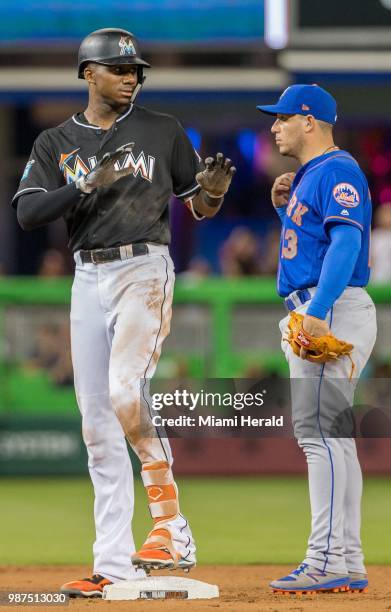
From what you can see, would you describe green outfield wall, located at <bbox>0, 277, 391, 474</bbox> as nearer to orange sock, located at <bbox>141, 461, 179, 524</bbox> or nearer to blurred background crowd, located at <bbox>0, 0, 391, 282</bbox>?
blurred background crowd, located at <bbox>0, 0, 391, 282</bbox>

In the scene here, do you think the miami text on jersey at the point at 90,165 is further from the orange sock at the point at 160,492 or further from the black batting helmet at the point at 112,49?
→ the orange sock at the point at 160,492

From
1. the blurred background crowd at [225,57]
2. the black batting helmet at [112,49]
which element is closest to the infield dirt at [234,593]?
the black batting helmet at [112,49]

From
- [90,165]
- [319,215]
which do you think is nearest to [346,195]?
[319,215]

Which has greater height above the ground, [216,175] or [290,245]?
[216,175]

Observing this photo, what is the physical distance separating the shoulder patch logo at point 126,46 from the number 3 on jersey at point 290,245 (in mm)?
997

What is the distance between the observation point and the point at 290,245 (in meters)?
6.16

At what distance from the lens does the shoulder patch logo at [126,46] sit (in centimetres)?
611

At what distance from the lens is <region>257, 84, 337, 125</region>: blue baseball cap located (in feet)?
20.3

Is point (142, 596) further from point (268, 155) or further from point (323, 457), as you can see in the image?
point (268, 155)

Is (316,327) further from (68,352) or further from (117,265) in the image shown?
(68,352)

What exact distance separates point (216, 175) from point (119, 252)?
1.68 feet

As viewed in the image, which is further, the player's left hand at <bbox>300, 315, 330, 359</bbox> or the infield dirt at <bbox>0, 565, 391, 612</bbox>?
the player's left hand at <bbox>300, 315, 330, 359</bbox>

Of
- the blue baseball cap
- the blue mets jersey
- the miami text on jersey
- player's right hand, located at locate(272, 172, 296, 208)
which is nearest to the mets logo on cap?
the blue mets jersey

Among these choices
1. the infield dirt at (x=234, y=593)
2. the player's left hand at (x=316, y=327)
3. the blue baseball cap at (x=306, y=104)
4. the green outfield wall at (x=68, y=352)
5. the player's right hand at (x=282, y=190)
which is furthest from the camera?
the green outfield wall at (x=68, y=352)
